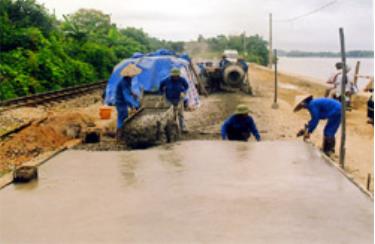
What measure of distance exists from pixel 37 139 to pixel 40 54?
12.2 m

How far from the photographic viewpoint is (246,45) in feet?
275

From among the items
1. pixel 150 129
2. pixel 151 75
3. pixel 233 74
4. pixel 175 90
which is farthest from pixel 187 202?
pixel 233 74

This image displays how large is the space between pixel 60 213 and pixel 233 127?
488 centimetres

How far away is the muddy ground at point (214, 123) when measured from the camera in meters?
10.6

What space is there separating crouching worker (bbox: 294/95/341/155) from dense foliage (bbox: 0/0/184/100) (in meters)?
11.3

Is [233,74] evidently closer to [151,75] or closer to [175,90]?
[151,75]

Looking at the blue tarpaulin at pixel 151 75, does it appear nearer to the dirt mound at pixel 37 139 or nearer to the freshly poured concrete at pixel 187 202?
the dirt mound at pixel 37 139

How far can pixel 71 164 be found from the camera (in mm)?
6266

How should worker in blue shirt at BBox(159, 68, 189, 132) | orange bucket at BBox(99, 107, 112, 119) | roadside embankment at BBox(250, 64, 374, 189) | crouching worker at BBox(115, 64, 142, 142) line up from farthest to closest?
orange bucket at BBox(99, 107, 112, 119), worker in blue shirt at BBox(159, 68, 189, 132), crouching worker at BBox(115, 64, 142, 142), roadside embankment at BBox(250, 64, 374, 189)

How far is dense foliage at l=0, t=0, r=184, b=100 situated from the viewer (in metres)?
20.4

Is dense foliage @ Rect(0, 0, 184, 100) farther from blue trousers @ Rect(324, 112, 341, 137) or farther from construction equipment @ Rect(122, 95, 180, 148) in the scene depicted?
blue trousers @ Rect(324, 112, 341, 137)

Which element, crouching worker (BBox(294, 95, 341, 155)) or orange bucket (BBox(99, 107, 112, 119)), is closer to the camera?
A: crouching worker (BBox(294, 95, 341, 155))

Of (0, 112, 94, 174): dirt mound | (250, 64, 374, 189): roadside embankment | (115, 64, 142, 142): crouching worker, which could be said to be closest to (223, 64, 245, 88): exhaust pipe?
(250, 64, 374, 189): roadside embankment

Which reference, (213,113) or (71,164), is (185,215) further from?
(213,113)
